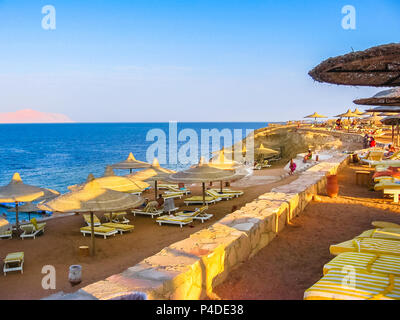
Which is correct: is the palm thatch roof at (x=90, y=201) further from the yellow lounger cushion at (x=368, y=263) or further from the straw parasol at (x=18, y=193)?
the yellow lounger cushion at (x=368, y=263)

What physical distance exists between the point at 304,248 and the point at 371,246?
4.47 ft

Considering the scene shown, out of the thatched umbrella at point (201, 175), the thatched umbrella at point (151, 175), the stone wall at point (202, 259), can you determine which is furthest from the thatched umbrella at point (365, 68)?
the thatched umbrella at point (151, 175)

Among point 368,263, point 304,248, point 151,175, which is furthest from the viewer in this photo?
point 151,175

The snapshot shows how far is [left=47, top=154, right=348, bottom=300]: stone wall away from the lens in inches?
118

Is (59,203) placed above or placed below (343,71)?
below

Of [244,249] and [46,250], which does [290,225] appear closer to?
[244,249]

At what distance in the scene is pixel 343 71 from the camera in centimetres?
427

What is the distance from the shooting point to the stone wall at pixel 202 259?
2994 millimetres

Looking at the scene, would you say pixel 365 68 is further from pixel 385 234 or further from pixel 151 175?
pixel 151 175

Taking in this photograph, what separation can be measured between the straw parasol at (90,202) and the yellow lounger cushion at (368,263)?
18.4 ft

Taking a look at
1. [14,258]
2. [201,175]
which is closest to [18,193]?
[14,258]

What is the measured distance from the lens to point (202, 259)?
3.63 m
